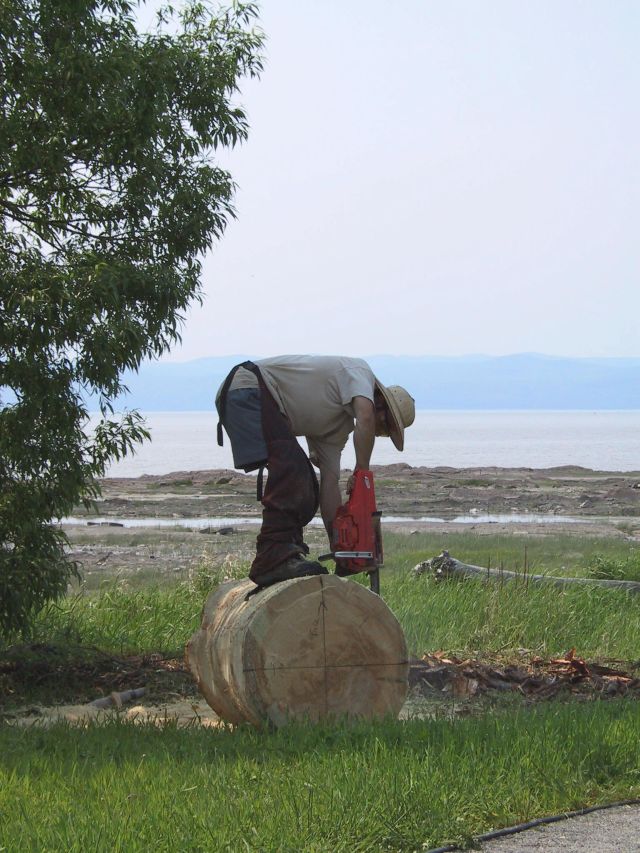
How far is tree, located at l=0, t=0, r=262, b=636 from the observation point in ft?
29.5

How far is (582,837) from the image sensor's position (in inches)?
190

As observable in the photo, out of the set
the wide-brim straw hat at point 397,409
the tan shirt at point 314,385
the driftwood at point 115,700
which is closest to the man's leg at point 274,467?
the tan shirt at point 314,385

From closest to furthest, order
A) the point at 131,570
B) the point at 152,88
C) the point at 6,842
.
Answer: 1. the point at 6,842
2. the point at 152,88
3. the point at 131,570

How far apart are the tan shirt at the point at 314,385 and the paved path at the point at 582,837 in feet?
9.63

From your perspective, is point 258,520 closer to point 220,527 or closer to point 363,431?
point 220,527

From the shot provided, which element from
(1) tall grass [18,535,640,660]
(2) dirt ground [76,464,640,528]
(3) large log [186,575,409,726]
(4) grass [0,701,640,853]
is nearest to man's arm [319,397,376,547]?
(3) large log [186,575,409,726]

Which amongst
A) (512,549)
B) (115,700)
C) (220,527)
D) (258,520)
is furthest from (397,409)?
(258,520)

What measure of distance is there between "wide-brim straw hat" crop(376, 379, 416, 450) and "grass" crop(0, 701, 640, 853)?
→ 191 cm

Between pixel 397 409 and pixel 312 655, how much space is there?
166 centimetres

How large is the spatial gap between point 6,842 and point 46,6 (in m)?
6.93

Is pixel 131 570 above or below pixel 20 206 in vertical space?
below

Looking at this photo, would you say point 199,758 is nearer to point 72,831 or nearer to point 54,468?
point 72,831

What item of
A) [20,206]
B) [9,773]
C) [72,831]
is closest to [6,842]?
[72,831]

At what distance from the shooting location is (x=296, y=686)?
22.3ft
